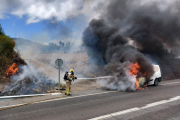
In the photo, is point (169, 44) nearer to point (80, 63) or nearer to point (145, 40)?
point (145, 40)

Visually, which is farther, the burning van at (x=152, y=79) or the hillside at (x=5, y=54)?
the hillside at (x=5, y=54)

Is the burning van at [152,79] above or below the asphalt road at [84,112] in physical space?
above

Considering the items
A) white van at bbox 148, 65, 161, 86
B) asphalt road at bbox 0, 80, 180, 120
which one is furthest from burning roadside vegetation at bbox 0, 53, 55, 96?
white van at bbox 148, 65, 161, 86

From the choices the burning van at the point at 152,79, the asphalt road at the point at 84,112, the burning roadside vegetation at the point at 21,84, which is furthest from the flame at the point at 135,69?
the burning roadside vegetation at the point at 21,84

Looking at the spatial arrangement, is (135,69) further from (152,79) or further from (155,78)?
(155,78)

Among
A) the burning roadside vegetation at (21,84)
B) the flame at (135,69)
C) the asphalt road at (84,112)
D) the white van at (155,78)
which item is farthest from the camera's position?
the white van at (155,78)

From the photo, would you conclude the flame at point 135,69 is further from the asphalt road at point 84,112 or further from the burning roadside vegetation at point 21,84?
the burning roadside vegetation at point 21,84

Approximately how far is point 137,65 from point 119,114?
5623 mm

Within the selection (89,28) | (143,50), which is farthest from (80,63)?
(143,50)

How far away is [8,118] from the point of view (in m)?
4.84

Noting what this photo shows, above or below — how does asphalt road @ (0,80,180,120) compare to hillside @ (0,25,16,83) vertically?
below

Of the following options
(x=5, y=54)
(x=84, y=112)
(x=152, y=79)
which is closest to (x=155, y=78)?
(x=152, y=79)

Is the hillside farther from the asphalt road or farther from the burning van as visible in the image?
the burning van

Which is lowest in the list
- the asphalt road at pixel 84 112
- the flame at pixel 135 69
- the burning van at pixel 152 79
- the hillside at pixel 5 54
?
the asphalt road at pixel 84 112
